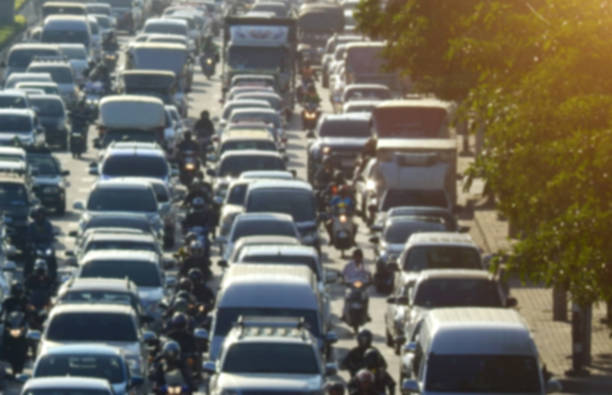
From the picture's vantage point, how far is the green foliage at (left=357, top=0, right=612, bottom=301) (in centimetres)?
2652

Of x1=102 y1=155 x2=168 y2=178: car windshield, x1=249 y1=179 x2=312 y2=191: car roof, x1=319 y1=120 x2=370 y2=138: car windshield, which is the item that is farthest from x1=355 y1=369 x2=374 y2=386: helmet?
x1=319 y1=120 x2=370 y2=138: car windshield

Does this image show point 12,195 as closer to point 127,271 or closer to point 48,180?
point 48,180

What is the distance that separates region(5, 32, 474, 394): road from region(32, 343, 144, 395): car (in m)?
4.30

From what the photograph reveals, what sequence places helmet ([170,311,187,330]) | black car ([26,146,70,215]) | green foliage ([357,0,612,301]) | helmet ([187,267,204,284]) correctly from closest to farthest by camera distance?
green foliage ([357,0,612,301]) < helmet ([170,311,187,330]) < helmet ([187,267,204,284]) < black car ([26,146,70,215])

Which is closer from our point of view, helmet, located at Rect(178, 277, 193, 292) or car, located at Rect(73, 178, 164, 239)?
helmet, located at Rect(178, 277, 193, 292)

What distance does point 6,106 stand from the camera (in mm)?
63969

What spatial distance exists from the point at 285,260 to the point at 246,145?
1979cm

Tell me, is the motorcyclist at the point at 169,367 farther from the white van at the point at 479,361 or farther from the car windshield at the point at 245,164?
the car windshield at the point at 245,164

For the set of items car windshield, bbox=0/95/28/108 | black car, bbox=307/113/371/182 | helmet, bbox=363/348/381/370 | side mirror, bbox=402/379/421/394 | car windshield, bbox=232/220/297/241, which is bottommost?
black car, bbox=307/113/371/182

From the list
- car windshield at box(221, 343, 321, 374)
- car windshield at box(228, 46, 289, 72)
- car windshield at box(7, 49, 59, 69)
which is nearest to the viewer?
car windshield at box(221, 343, 321, 374)

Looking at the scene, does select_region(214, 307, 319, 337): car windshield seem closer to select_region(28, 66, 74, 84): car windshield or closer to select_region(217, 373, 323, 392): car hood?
select_region(217, 373, 323, 392): car hood

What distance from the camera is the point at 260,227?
1689 inches

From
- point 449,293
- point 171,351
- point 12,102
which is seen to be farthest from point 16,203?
point 12,102

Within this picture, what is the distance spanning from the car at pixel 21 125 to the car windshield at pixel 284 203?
47.8 ft
